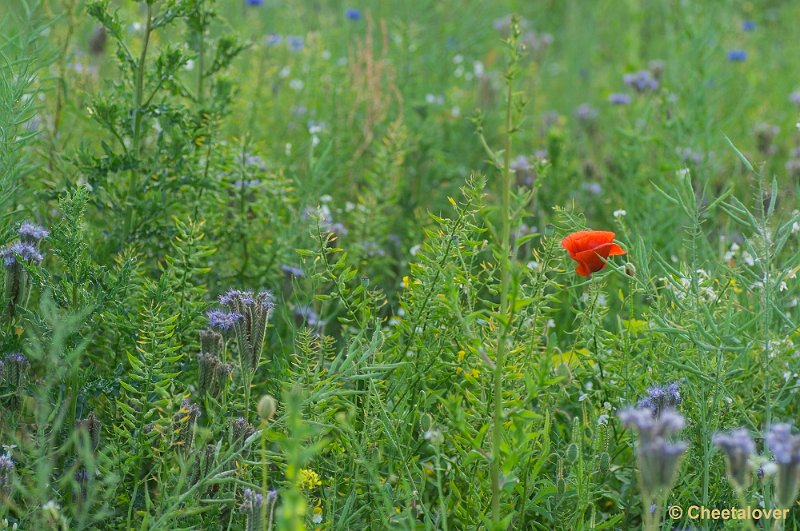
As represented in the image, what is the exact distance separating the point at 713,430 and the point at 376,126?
2.25 meters

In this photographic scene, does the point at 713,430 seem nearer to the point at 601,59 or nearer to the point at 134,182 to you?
the point at 134,182

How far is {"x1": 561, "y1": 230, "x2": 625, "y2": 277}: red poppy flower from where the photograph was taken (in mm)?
1824

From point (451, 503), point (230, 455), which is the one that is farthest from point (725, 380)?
point (230, 455)

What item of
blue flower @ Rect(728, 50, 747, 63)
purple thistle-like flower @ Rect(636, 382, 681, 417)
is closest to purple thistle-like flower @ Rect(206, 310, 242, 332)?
purple thistle-like flower @ Rect(636, 382, 681, 417)

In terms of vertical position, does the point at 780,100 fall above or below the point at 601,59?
below

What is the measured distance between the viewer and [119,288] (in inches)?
77.8

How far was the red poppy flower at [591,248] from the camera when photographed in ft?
5.98

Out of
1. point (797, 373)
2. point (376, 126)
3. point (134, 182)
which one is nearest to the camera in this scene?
point (797, 373)

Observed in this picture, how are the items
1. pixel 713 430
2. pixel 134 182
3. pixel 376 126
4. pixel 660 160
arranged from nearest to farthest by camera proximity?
pixel 713 430 < pixel 134 182 < pixel 660 160 < pixel 376 126

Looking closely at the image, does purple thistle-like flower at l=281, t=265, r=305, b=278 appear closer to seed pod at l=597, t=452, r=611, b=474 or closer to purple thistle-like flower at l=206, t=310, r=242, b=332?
purple thistle-like flower at l=206, t=310, r=242, b=332

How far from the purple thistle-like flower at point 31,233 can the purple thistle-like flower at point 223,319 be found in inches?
15.7

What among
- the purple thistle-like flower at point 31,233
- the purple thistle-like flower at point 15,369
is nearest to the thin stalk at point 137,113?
the purple thistle-like flower at point 31,233

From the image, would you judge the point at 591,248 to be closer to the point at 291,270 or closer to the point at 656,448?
the point at 656,448

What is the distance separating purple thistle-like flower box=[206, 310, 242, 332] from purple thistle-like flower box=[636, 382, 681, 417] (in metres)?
0.77
